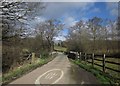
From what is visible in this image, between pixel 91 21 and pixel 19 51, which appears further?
pixel 91 21

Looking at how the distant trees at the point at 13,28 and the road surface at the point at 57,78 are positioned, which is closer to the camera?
the road surface at the point at 57,78

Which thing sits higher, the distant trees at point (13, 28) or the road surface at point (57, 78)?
the distant trees at point (13, 28)

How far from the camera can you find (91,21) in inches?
2985

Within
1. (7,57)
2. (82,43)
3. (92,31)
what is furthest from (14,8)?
Answer: (92,31)

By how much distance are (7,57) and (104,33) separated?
56.7 meters

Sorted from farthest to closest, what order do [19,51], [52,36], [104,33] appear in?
[52,36] → [104,33] → [19,51]

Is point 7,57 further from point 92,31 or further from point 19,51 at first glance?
point 92,31

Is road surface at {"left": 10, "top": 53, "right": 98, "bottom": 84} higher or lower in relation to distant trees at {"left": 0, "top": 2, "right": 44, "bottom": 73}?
lower

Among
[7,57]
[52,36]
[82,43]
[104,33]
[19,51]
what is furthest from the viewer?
[52,36]

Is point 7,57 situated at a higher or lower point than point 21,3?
lower


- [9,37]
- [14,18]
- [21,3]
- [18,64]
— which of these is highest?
[21,3]

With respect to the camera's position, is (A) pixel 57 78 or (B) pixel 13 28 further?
(B) pixel 13 28

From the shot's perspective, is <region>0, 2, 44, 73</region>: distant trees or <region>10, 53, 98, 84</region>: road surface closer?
<region>10, 53, 98, 84</region>: road surface

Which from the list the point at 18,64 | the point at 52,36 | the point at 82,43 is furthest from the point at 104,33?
the point at 18,64
